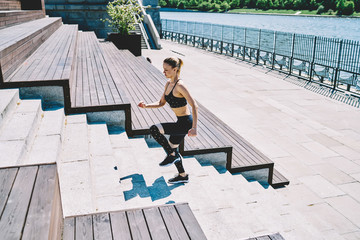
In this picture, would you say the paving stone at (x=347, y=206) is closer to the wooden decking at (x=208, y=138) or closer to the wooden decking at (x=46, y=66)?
the wooden decking at (x=208, y=138)

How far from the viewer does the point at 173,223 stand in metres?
2.74

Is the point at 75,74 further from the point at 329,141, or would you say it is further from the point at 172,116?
the point at 329,141

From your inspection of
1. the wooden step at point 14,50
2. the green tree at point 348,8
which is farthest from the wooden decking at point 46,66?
the green tree at point 348,8

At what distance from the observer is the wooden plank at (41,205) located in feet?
6.66

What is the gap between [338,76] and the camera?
13758mm

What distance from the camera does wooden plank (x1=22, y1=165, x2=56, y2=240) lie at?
2029 millimetres

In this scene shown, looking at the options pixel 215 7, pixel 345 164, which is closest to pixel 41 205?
pixel 345 164

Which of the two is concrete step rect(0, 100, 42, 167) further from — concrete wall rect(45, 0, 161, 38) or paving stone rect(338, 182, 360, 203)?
concrete wall rect(45, 0, 161, 38)

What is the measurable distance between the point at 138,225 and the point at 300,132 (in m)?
6.88

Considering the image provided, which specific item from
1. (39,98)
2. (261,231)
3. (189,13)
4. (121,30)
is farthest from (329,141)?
(189,13)

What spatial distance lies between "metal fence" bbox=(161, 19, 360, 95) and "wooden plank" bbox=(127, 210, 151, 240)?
12276mm

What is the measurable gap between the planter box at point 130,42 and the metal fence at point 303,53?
7.54 meters

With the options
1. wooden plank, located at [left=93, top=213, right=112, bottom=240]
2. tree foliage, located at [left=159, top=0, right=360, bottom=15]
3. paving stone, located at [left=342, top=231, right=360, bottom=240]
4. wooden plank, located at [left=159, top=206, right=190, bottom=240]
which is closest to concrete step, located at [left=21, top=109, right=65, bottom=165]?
wooden plank, located at [left=93, top=213, right=112, bottom=240]

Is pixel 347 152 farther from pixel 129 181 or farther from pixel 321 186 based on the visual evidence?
pixel 129 181
